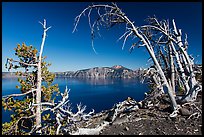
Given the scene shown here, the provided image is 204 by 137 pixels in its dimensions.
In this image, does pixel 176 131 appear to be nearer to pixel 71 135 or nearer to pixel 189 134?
pixel 189 134

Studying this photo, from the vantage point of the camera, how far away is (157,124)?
23.2ft

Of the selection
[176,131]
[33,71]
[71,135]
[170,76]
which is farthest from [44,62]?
[176,131]

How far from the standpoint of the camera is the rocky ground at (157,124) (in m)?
6.39

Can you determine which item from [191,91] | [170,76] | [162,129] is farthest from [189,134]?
[170,76]

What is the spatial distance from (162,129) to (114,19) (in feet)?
16.8

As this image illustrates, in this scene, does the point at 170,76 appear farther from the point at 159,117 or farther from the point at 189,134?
the point at 189,134

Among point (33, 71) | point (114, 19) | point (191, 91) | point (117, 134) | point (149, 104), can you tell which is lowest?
point (117, 134)

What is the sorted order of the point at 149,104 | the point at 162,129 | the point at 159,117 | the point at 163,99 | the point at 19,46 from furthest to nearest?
1. the point at 19,46
2. the point at 163,99
3. the point at 149,104
4. the point at 159,117
5. the point at 162,129

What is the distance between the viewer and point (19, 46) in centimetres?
1803

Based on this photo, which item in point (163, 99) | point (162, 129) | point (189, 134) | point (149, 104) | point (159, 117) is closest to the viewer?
point (189, 134)

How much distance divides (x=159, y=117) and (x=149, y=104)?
1.74 m

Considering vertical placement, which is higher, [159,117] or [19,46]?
[19,46]

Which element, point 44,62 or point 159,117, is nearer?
point 159,117

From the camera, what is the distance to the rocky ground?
6.39 meters
